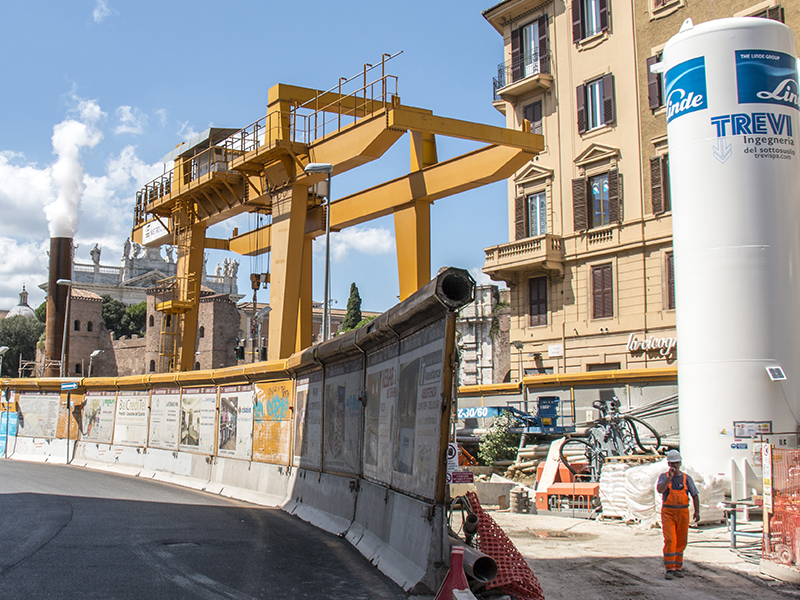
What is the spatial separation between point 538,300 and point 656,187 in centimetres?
696

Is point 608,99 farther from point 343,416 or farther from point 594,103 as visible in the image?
point 343,416

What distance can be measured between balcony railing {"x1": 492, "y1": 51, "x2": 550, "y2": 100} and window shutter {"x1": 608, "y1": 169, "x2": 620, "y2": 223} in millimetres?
5825

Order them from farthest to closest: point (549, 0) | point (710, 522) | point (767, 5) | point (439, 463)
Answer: point (549, 0) → point (767, 5) → point (710, 522) → point (439, 463)

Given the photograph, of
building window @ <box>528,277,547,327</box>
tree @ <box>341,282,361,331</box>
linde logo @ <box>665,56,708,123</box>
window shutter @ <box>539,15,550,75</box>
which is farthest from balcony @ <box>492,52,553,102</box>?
tree @ <box>341,282,361,331</box>

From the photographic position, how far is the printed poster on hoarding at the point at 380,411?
959 centimetres

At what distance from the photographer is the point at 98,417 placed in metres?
24.1

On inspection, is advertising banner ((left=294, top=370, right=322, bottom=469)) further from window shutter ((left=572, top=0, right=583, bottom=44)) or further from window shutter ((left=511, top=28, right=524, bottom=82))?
window shutter ((left=511, top=28, right=524, bottom=82))

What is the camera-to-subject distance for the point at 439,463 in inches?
298

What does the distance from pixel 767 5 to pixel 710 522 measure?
1949cm

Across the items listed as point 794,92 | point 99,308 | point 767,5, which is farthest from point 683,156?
point 99,308

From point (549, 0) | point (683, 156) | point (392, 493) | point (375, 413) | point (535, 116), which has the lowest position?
point (392, 493)

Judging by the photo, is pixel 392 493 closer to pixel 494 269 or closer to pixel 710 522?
pixel 710 522

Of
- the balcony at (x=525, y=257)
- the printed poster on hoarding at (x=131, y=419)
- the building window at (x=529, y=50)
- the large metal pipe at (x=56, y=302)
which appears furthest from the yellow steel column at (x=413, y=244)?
the large metal pipe at (x=56, y=302)

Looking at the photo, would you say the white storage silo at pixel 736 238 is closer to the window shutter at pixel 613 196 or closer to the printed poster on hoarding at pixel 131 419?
the window shutter at pixel 613 196
